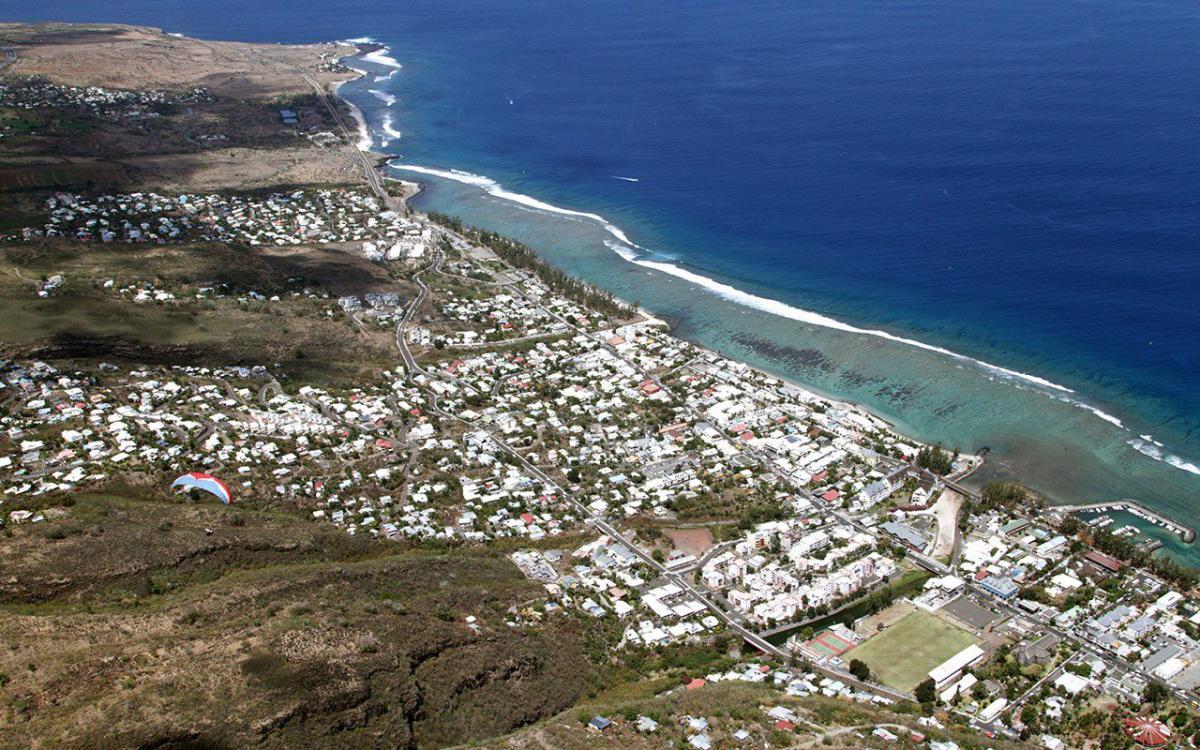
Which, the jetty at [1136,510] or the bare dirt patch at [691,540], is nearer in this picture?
the bare dirt patch at [691,540]

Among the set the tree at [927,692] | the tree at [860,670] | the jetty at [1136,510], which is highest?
the jetty at [1136,510]

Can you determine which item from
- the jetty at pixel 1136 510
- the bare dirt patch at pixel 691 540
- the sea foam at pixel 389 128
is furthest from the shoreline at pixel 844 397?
the sea foam at pixel 389 128

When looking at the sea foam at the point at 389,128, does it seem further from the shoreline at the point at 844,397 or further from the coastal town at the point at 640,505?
the coastal town at the point at 640,505

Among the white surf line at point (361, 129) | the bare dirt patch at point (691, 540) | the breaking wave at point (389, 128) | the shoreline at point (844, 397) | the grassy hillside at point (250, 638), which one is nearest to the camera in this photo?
the grassy hillside at point (250, 638)

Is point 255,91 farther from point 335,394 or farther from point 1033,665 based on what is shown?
point 1033,665

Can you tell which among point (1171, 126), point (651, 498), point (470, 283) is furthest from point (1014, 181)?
point (651, 498)

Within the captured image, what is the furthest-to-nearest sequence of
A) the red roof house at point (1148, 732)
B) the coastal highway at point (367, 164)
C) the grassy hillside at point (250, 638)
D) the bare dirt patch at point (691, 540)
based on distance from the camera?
the coastal highway at point (367, 164) → the bare dirt patch at point (691, 540) → the red roof house at point (1148, 732) → the grassy hillside at point (250, 638)

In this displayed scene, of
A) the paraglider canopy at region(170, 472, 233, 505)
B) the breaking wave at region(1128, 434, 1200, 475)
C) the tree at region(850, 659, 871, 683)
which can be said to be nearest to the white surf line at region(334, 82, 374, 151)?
the paraglider canopy at region(170, 472, 233, 505)
